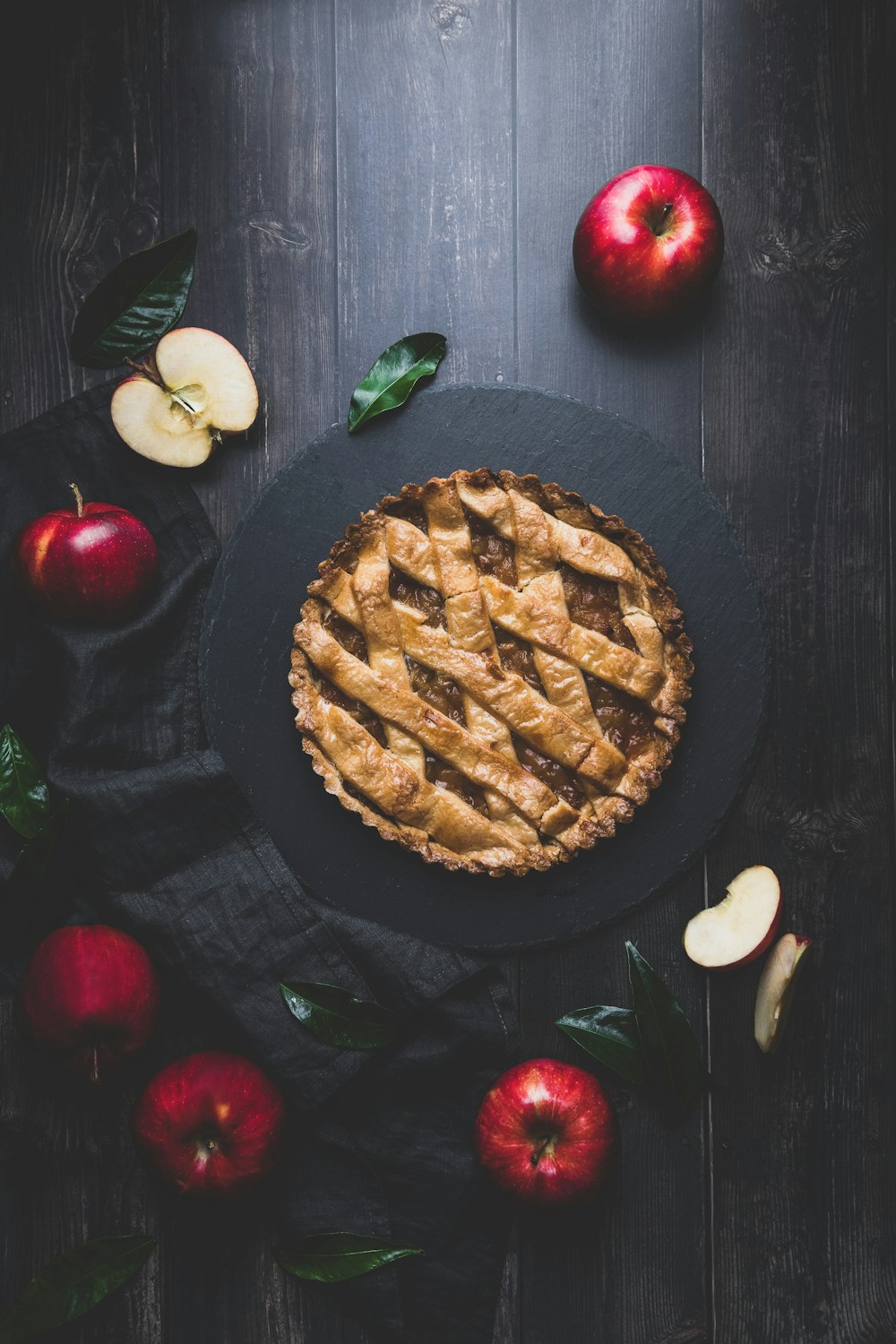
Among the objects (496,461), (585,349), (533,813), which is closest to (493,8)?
(585,349)

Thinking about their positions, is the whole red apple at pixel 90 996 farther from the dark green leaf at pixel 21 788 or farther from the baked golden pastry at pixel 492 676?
the baked golden pastry at pixel 492 676

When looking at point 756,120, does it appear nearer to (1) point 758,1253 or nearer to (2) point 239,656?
(2) point 239,656

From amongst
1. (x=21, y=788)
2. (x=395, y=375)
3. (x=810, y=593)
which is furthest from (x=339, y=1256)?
(x=395, y=375)

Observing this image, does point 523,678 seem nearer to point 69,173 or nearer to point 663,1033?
point 663,1033

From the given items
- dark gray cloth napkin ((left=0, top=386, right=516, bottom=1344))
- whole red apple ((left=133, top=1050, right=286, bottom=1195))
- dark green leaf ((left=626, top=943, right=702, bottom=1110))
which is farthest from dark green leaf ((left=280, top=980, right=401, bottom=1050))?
A: dark green leaf ((left=626, top=943, right=702, bottom=1110))

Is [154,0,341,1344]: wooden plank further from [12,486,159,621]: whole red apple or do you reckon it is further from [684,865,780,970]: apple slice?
[684,865,780,970]: apple slice

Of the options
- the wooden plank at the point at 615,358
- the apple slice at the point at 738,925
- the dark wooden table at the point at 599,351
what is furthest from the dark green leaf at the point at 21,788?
the apple slice at the point at 738,925
